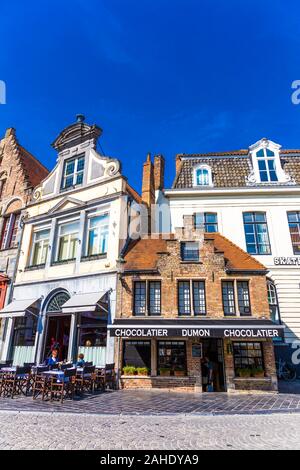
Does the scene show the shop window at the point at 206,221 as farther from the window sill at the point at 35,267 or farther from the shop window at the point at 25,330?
the shop window at the point at 25,330

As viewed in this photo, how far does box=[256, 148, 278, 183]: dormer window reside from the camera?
1873 cm

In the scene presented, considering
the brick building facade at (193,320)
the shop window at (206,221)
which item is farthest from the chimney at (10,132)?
the shop window at (206,221)

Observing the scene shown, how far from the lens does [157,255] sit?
14.0m

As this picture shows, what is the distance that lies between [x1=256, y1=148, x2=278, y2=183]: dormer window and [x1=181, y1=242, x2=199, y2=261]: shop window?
804 centimetres

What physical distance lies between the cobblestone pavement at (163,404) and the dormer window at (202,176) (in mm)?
12741

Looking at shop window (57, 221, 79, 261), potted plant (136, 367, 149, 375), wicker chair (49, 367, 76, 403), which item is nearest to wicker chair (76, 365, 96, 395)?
wicker chair (49, 367, 76, 403)

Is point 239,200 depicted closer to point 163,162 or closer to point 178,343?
point 163,162

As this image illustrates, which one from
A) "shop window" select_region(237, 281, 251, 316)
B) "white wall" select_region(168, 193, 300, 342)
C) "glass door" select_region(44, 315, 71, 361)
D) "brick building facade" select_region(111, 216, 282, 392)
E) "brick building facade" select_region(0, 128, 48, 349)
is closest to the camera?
"brick building facade" select_region(111, 216, 282, 392)

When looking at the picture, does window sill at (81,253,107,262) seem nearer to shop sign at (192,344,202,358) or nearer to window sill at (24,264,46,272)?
window sill at (24,264,46,272)

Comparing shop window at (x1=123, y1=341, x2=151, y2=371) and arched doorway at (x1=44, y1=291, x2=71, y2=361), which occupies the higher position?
arched doorway at (x1=44, y1=291, x2=71, y2=361)

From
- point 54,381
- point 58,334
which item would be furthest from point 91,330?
point 54,381

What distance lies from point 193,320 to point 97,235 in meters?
7.07

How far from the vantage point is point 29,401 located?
30.3 feet
